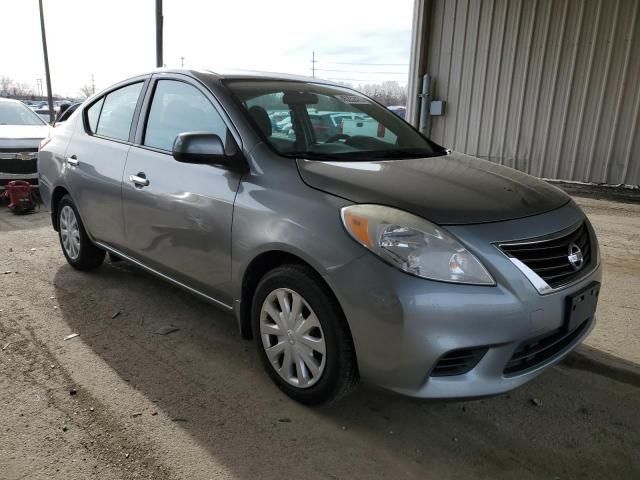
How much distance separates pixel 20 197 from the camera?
23.2 ft

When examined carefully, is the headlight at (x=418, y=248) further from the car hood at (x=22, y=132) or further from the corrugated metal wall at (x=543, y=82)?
the car hood at (x=22, y=132)

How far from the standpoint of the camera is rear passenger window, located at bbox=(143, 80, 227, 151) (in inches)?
120

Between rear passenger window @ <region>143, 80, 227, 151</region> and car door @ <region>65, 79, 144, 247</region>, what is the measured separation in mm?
245

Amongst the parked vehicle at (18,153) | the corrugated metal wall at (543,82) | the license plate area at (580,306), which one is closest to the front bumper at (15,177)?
the parked vehicle at (18,153)

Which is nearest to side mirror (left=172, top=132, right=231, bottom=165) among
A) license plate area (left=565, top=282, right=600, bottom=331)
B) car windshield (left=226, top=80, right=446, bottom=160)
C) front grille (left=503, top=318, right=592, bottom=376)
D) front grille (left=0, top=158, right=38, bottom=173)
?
car windshield (left=226, top=80, right=446, bottom=160)

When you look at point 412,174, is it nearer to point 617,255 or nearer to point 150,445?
point 150,445

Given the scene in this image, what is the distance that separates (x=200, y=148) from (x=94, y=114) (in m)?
2.05

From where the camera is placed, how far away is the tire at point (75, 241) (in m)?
4.37

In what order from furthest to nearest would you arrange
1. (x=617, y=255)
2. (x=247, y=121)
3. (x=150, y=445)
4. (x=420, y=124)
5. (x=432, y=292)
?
1. (x=420, y=124)
2. (x=617, y=255)
3. (x=247, y=121)
4. (x=150, y=445)
5. (x=432, y=292)

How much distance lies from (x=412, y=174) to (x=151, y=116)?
6.14ft

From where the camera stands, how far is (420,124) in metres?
9.75

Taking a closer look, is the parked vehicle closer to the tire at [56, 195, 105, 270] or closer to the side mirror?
the tire at [56, 195, 105, 270]

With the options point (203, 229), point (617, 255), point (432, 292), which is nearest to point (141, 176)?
point (203, 229)

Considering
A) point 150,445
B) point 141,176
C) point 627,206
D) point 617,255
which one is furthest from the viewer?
point 627,206
